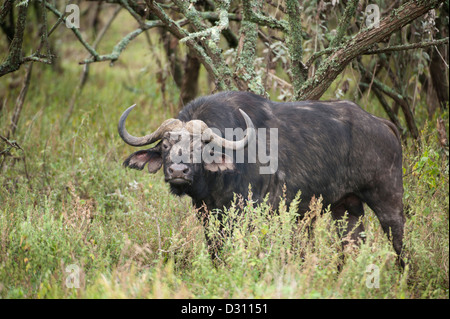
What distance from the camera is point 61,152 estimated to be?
288 inches

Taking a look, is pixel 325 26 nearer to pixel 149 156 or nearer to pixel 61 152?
pixel 149 156

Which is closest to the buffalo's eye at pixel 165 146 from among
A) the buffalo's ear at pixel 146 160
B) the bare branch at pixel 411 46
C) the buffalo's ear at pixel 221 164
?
the buffalo's ear at pixel 146 160

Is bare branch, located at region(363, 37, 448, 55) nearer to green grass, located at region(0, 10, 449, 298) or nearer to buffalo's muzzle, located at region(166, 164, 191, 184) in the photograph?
green grass, located at region(0, 10, 449, 298)

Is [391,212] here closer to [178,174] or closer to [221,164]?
[221,164]

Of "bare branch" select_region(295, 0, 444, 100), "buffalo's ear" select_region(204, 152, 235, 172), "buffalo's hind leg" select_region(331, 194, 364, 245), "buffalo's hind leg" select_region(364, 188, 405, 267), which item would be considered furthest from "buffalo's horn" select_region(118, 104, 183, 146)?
"buffalo's hind leg" select_region(364, 188, 405, 267)

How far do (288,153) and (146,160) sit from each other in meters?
1.25

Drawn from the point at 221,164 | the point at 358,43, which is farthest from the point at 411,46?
the point at 221,164

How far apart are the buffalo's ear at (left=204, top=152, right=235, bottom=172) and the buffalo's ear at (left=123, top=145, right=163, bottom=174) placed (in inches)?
21.7

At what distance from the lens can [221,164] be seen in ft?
15.1

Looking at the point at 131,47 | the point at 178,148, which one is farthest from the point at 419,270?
the point at 131,47

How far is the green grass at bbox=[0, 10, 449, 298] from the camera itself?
369 centimetres

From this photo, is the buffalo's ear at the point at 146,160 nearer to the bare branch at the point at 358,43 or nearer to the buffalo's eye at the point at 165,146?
the buffalo's eye at the point at 165,146

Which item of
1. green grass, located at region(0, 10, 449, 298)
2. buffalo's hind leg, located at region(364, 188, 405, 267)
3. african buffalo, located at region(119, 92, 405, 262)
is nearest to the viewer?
green grass, located at region(0, 10, 449, 298)
